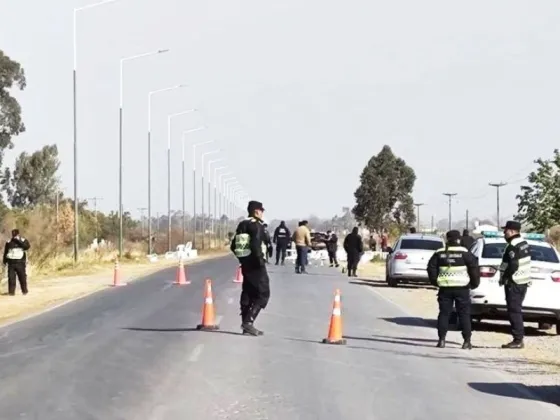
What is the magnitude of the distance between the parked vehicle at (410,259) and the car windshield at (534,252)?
12906 millimetres

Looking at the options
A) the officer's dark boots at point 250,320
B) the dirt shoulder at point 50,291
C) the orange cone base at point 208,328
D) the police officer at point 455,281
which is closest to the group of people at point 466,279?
the police officer at point 455,281

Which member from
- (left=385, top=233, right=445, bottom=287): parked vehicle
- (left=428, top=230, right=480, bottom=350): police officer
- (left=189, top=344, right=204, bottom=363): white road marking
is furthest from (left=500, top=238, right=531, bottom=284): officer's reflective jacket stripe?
(left=385, top=233, right=445, bottom=287): parked vehicle

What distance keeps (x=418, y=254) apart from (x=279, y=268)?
13.8 metres

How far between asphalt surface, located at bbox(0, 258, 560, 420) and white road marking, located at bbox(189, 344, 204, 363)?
1cm

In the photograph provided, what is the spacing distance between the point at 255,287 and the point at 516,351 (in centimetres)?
404

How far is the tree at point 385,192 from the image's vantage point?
91.0 meters

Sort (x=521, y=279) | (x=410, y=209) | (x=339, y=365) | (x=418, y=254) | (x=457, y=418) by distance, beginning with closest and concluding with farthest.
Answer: (x=457, y=418), (x=339, y=365), (x=521, y=279), (x=418, y=254), (x=410, y=209)

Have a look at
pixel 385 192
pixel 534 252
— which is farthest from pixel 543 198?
pixel 385 192

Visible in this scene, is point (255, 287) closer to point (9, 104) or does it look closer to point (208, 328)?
point (208, 328)

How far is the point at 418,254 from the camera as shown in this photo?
34.3 meters

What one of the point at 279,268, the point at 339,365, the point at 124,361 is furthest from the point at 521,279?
the point at 279,268

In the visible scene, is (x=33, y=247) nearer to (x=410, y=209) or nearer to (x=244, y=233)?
(x=244, y=233)

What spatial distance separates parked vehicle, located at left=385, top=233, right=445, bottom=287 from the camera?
34281mm

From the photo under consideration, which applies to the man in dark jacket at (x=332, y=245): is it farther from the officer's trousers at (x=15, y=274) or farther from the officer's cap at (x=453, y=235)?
the officer's cap at (x=453, y=235)
